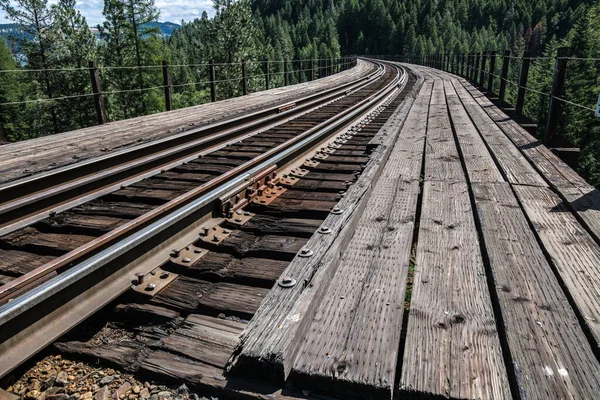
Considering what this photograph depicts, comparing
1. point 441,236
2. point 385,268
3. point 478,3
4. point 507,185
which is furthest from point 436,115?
point 478,3

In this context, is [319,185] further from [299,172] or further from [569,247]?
[569,247]

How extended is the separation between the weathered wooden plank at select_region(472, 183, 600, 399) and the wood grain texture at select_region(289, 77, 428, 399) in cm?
46

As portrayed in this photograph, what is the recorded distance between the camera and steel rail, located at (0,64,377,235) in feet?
12.5

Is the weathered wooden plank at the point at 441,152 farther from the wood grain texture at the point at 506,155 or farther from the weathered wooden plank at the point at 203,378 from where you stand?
the weathered wooden plank at the point at 203,378

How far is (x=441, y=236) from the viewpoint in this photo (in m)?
2.81

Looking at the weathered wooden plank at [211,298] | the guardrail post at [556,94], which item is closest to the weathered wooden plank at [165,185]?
the weathered wooden plank at [211,298]

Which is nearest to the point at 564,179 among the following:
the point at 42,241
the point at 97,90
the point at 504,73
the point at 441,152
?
the point at 441,152

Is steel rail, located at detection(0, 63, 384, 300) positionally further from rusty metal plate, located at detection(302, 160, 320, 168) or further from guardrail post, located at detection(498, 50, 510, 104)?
guardrail post, located at detection(498, 50, 510, 104)

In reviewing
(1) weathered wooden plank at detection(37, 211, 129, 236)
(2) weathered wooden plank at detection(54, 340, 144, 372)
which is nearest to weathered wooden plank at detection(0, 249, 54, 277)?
(1) weathered wooden plank at detection(37, 211, 129, 236)

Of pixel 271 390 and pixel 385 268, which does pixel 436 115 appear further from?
pixel 271 390

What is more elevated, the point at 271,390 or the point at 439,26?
the point at 439,26

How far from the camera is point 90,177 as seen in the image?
4.65 m

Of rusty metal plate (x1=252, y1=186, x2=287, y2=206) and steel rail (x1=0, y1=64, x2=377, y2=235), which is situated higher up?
steel rail (x1=0, y1=64, x2=377, y2=235)

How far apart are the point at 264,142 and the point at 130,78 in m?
33.3
